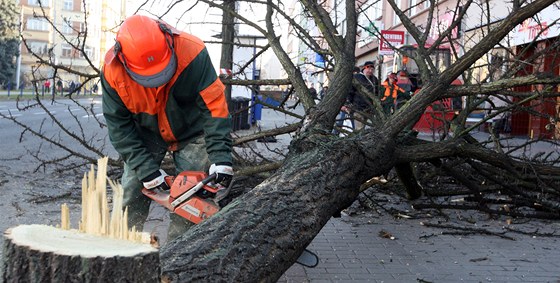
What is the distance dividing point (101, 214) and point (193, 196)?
159cm

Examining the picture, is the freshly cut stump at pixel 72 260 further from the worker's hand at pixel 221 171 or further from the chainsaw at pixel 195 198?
the worker's hand at pixel 221 171

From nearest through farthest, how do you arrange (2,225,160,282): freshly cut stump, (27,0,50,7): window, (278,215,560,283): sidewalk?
(2,225,160,282): freshly cut stump < (278,215,560,283): sidewalk < (27,0,50,7): window

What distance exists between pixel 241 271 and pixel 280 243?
0.39m

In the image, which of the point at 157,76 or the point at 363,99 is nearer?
the point at 157,76

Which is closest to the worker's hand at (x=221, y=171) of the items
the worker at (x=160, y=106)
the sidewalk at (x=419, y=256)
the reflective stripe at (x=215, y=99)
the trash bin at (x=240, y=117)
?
the worker at (x=160, y=106)

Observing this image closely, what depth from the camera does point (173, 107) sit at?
3.84m

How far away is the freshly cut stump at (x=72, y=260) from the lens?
172 cm

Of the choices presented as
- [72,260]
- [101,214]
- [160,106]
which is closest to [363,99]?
[160,106]

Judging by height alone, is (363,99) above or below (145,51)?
below

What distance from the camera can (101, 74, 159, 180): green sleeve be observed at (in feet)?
12.3

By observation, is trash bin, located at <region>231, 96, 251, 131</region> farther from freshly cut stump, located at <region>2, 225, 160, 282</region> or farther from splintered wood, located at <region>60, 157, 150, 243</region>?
freshly cut stump, located at <region>2, 225, 160, 282</region>

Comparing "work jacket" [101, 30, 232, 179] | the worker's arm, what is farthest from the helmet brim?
the worker's arm

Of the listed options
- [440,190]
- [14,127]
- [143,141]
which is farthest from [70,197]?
[14,127]

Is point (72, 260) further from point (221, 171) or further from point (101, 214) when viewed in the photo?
point (221, 171)
